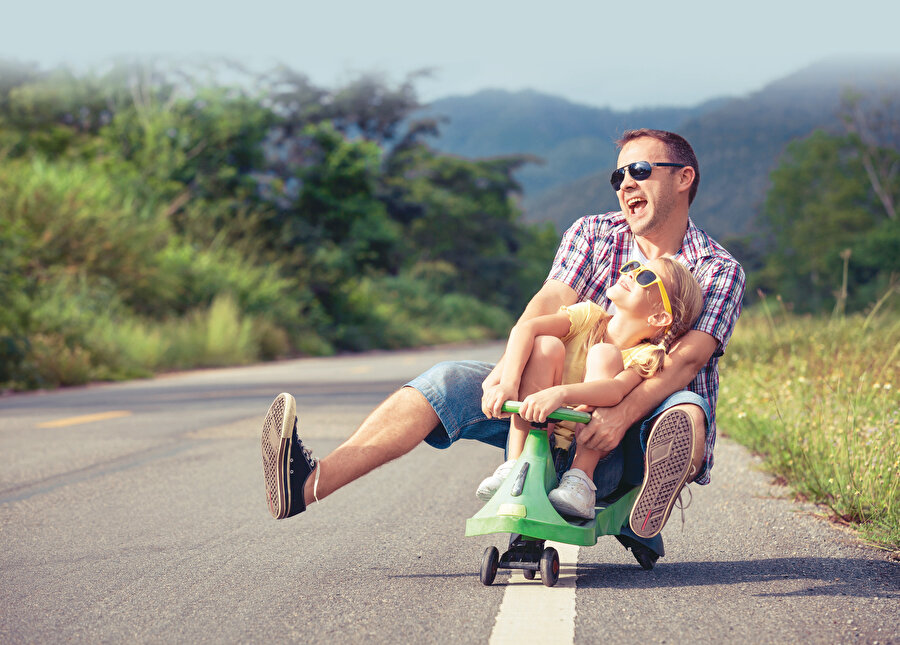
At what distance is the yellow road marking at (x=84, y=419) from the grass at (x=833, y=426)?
17.3 feet

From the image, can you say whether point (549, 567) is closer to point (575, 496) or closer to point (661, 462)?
point (575, 496)

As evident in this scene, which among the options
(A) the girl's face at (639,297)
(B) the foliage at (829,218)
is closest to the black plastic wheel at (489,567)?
(A) the girl's face at (639,297)

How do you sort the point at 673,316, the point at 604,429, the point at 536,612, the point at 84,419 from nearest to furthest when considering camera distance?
the point at 536,612
the point at 604,429
the point at 673,316
the point at 84,419

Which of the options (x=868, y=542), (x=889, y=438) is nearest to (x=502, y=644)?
(x=868, y=542)

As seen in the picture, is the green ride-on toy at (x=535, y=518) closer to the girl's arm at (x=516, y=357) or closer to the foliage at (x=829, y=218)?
the girl's arm at (x=516, y=357)

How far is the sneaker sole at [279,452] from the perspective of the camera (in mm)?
3867

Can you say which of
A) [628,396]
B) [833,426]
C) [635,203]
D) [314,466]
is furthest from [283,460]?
[833,426]

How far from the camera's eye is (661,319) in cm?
386

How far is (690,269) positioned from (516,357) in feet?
2.82

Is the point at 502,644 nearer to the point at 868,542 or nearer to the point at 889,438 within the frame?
the point at 868,542

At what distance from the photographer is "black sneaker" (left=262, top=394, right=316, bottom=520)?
387cm

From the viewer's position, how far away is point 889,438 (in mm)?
5004

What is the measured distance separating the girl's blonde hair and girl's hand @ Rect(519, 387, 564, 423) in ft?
1.22

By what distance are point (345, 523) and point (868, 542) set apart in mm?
2212
